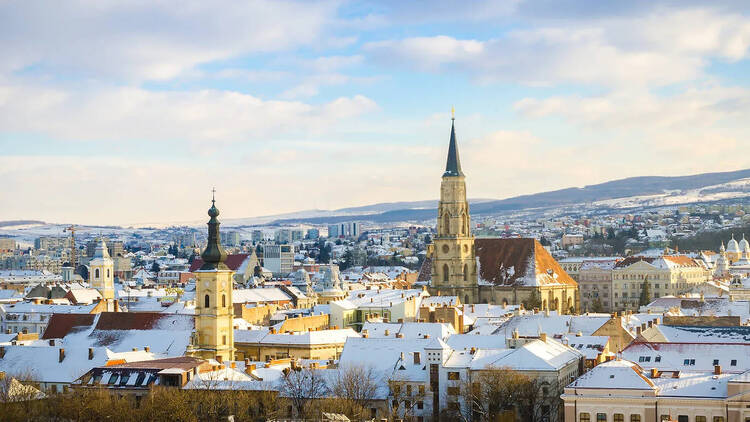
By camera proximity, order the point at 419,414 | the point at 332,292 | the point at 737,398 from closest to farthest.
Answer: the point at 737,398, the point at 419,414, the point at 332,292

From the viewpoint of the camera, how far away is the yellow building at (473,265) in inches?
5069

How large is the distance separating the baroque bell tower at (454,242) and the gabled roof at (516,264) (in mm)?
1859

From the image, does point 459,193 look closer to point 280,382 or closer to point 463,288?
point 463,288

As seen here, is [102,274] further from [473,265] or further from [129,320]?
[129,320]

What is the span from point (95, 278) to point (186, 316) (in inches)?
2594

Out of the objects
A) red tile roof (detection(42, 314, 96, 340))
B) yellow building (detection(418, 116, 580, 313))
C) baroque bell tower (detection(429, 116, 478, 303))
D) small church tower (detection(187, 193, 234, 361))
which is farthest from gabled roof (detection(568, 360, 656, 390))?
baroque bell tower (detection(429, 116, 478, 303))

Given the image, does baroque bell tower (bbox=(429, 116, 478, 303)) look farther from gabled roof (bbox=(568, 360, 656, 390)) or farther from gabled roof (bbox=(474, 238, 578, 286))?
gabled roof (bbox=(568, 360, 656, 390))

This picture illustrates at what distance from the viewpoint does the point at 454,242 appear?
13012cm

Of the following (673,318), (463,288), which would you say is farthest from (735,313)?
(463,288)

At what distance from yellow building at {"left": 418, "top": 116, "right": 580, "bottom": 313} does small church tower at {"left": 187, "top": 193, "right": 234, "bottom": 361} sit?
54.8 meters

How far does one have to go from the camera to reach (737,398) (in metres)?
53.3

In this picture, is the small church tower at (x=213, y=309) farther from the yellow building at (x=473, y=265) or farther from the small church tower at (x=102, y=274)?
the small church tower at (x=102, y=274)

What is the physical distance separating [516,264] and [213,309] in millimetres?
60741

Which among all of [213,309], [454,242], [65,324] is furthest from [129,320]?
[454,242]
